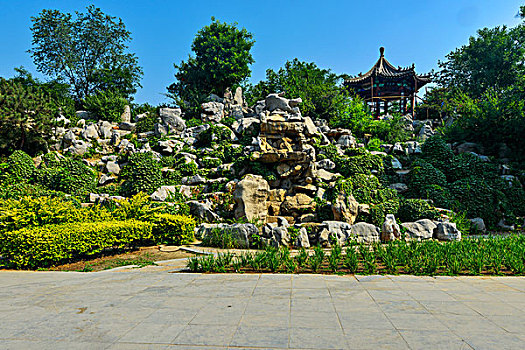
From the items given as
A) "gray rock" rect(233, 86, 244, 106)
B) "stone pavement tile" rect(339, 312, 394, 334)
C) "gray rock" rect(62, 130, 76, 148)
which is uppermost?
"gray rock" rect(233, 86, 244, 106)

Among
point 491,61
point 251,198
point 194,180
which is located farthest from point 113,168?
point 491,61

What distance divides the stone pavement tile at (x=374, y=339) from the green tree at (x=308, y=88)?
1601cm

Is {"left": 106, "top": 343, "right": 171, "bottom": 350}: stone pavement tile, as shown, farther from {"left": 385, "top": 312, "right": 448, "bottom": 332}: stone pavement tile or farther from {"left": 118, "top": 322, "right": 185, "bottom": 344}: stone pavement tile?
{"left": 385, "top": 312, "right": 448, "bottom": 332}: stone pavement tile

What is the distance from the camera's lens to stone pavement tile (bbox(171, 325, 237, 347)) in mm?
2865

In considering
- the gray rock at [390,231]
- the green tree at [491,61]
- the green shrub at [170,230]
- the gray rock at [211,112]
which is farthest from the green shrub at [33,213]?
the green tree at [491,61]

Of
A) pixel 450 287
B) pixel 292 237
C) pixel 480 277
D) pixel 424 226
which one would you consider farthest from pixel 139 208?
pixel 424 226

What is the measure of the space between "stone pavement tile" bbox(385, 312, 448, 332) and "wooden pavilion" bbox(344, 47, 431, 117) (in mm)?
27622

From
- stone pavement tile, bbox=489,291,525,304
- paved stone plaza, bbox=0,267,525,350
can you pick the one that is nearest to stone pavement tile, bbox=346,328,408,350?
paved stone plaza, bbox=0,267,525,350

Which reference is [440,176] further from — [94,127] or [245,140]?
[94,127]

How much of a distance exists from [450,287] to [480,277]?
3.68 feet

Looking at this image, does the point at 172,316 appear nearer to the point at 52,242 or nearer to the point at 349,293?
the point at 349,293

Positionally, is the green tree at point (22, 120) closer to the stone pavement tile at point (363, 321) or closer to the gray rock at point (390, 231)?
the gray rock at point (390, 231)

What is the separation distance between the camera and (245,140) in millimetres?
16359

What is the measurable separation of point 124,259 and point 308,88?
1593 cm
